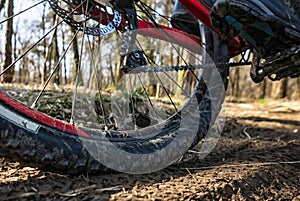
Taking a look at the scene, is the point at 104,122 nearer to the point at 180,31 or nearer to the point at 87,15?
the point at 87,15

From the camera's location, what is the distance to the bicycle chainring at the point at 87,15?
1521mm

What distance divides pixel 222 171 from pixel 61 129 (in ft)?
1.88

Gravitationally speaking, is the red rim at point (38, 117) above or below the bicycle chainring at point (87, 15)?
below

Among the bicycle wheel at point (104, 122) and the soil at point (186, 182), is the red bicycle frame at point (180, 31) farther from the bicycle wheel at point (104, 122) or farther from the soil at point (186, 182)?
the soil at point (186, 182)

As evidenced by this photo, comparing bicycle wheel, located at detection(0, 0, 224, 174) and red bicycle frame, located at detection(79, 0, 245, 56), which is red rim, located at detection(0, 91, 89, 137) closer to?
bicycle wheel, located at detection(0, 0, 224, 174)

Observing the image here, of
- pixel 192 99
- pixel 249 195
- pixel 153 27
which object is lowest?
pixel 249 195

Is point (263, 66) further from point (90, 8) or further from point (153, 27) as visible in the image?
point (90, 8)

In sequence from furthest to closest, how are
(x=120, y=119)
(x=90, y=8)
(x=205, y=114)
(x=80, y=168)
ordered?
(x=120, y=119) → (x=205, y=114) → (x=90, y=8) → (x=80, y=168)

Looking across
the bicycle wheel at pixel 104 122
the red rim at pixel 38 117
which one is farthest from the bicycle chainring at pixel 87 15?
the red rim at pixel 38 117

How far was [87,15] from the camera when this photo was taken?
1.56 metres

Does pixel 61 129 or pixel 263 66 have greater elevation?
pixel 263 66

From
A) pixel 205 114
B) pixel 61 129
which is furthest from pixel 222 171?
pixel 61 129

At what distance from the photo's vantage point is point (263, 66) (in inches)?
63.4

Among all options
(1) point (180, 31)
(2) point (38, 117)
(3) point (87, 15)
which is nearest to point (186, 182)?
(2) point (38, 117)
